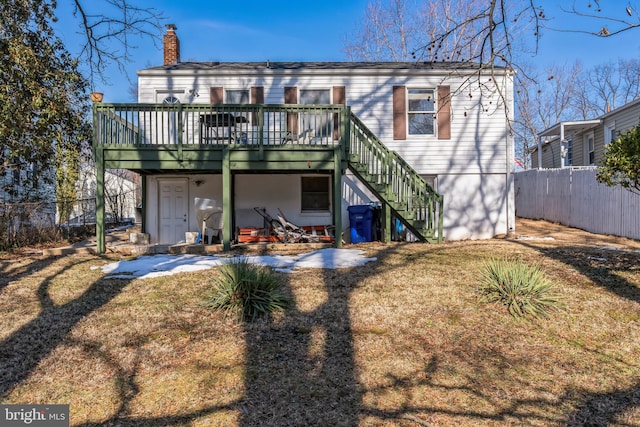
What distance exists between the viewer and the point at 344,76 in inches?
488

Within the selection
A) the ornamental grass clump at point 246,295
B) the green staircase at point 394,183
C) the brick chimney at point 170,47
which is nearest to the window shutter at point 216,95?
the brick chimney at point 170,47

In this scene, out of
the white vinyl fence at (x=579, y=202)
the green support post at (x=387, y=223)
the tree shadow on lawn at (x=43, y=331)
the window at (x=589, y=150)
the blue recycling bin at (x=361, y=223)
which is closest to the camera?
the tree shadow on lawn at (x=43, y=331)

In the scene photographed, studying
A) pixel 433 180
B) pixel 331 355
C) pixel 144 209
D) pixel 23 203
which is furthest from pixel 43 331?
pixel 433 180

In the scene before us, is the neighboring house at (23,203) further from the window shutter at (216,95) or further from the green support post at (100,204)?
the window shutter at (216,95)

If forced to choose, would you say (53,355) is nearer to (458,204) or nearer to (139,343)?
(139,343)

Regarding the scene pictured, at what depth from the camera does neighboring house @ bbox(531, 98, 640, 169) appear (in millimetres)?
15836

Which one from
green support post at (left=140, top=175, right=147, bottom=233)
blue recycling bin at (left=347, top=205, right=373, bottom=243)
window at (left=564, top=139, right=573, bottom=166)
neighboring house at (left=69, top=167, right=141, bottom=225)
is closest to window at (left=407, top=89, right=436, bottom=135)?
blue recycling bin at (left=347, top=205, right=373, bottom=243)

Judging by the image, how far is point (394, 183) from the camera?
407 inches

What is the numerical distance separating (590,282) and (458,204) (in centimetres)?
653

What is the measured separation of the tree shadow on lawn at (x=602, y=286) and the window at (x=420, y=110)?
15.2ft

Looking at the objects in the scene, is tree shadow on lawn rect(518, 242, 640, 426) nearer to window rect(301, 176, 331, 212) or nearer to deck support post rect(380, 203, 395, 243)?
deck support post rect(380, 203, 395, 243)

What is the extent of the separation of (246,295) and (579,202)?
42.9ft

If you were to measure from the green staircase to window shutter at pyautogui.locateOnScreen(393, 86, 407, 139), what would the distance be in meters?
2.30

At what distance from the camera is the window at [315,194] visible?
41.1ft
